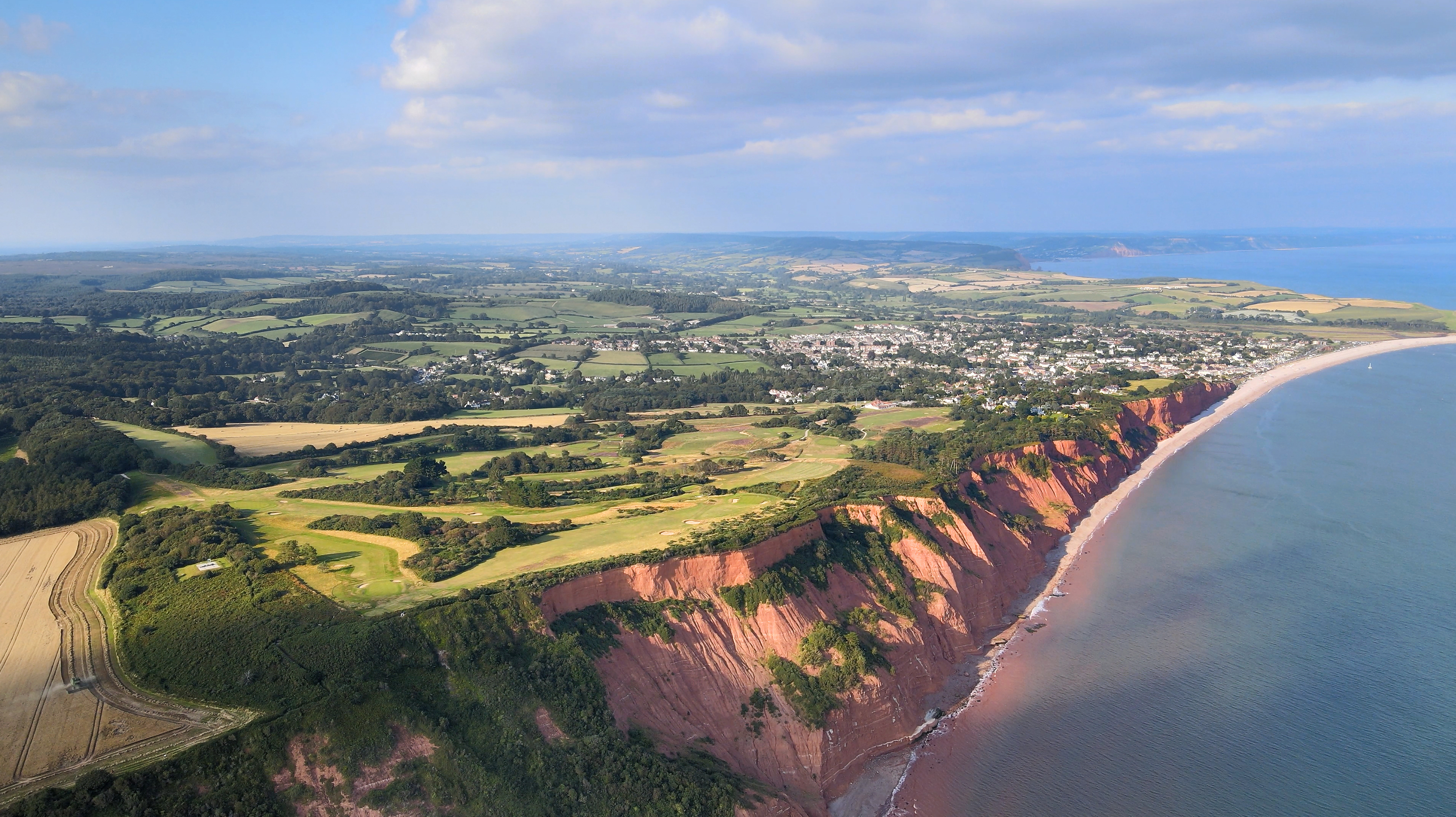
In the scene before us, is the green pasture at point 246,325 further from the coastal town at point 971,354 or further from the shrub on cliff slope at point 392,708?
the shrub on cliff slope at point 392,708

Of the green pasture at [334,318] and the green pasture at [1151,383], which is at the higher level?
the green pasture at [334,318]

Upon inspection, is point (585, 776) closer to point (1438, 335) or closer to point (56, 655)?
point (56, 655)

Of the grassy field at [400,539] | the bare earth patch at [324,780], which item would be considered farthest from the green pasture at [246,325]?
the bare earth patch at [324,780]

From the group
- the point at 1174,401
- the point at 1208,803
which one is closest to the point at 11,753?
the point at 1208,803

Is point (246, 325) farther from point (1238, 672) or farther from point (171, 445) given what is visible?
point (1238, 672)

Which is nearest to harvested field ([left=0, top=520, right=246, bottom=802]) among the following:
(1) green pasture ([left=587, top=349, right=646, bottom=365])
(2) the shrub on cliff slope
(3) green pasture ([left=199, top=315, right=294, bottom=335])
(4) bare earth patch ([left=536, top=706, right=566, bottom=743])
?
(2) the shrub on cliff slope

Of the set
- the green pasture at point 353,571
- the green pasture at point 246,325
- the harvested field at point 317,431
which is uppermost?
the green pasture at point 246,325

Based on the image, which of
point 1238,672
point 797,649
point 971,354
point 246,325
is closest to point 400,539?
point 797,649
